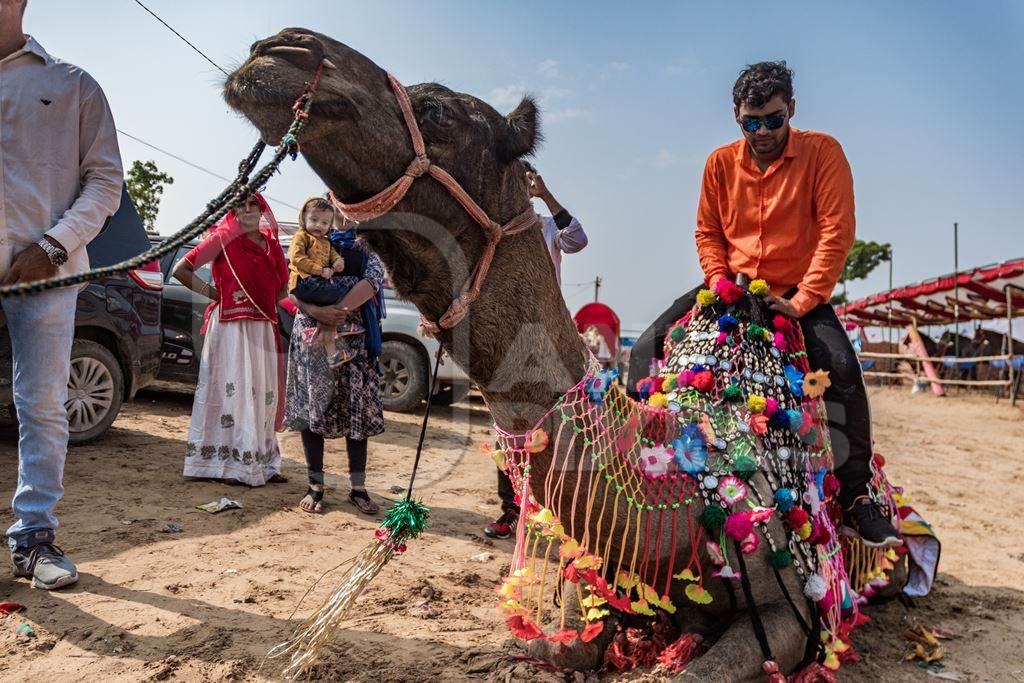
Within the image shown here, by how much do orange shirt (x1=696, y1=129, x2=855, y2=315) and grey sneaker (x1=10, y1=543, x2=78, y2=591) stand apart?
3.25 metres

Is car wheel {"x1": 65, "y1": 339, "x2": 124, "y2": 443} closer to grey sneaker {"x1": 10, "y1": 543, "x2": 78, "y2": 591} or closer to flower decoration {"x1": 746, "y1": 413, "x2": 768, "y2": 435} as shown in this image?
grey sneaker {"x1": 10, "y1": 543, "x2": 78, "y2": 591}

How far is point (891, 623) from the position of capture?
349 cm

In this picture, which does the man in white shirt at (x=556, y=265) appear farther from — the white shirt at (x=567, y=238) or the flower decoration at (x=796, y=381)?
the flower decoration at (x=796, y=381)

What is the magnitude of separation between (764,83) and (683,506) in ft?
6.23

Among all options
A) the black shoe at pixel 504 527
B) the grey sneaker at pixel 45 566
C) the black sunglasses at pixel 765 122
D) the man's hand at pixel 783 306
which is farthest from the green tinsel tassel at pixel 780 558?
the grey sneaker at pixel 45 566

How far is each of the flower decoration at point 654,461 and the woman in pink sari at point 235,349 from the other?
3.81 meters

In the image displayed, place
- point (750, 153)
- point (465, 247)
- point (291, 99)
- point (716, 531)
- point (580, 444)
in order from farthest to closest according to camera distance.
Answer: point (750, 153), point (716, 531), point (580, 444), point (465, 247), point (291, 99)

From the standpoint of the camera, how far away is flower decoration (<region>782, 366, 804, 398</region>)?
9.56 ft

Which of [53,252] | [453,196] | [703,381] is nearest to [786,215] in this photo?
[703,381]

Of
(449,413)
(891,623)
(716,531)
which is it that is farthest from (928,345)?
(716,531)

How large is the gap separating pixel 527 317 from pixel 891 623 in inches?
108

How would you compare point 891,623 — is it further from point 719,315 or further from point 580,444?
point 580,444

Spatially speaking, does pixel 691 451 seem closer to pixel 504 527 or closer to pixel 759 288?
pixel 759 288

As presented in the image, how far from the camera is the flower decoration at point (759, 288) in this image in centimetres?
308
